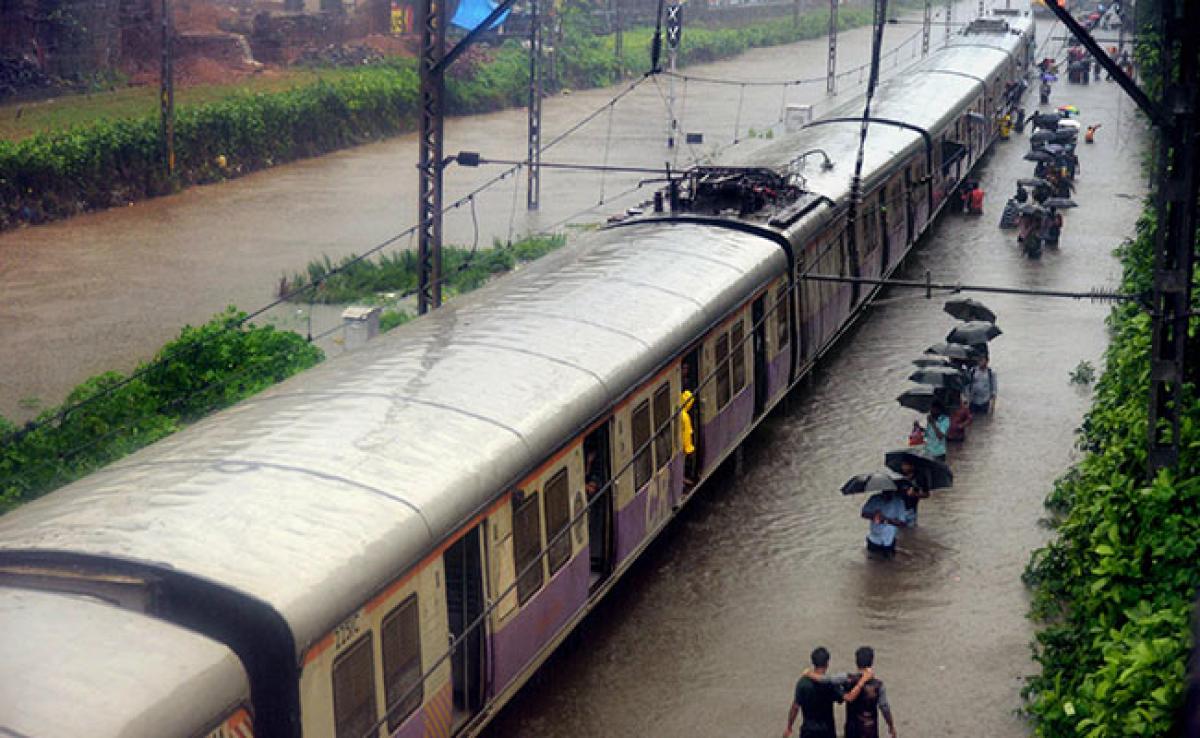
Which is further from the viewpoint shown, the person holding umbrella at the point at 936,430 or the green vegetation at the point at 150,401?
the person holding umbrella at the point at 936,430

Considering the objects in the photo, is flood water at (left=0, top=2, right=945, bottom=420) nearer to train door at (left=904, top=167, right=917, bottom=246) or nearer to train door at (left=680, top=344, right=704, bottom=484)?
train door at (left=904, top=167, right=917, bottom=246)

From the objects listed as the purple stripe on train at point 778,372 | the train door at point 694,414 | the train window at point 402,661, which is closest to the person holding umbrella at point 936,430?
the purple stripe on train at point 778,372

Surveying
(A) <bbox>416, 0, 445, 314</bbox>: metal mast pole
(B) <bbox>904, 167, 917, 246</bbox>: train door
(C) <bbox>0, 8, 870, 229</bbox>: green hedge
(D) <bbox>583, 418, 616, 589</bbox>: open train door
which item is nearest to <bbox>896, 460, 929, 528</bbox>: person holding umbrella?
(D) <bbox>583, 418, 616, 589</bbox>: open train door

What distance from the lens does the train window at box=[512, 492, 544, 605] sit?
11375 millimetres

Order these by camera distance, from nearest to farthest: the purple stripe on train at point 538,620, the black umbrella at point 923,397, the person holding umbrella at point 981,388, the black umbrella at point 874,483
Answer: the purple stripe on train at point 538,620 → the black umbrella at point 874,483 → the black umbrella at point 923,397 → the person holding umbrella at point 981,388

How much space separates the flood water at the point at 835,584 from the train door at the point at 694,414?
0.94 m

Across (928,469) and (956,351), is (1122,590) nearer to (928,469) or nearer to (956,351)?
(928,469)

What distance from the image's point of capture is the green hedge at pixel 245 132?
122 ft

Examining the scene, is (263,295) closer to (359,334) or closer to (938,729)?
(359,334)

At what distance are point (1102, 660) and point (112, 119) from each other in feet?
125

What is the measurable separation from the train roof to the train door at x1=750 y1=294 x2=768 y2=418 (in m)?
10.9

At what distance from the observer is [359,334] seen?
65.8ft

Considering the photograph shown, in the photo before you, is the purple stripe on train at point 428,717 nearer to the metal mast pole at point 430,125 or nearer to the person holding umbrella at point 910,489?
the person holding umbrella at point 910,489

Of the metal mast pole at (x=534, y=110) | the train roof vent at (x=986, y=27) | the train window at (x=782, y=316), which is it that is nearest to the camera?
the train window at (x=782, y=316)
